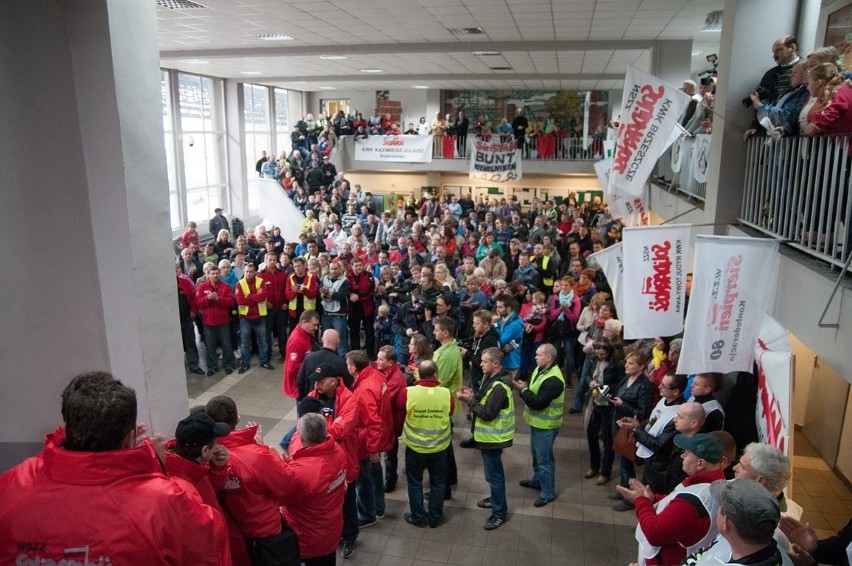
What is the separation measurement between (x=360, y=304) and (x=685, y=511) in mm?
7267

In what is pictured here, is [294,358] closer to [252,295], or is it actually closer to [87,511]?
[252,295]

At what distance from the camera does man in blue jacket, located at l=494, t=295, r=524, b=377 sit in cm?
787

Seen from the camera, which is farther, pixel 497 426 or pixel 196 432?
pixel 497 426

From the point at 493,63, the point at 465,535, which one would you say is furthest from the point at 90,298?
the point at 493,63

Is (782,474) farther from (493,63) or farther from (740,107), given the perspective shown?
(493,63)

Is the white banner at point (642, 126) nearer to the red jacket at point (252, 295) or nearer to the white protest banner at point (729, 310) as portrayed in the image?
the white protest banner at point (729, 310)

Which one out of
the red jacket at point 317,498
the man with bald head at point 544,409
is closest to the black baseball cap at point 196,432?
the red jacket at point 317,498

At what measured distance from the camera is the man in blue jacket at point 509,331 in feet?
25.8

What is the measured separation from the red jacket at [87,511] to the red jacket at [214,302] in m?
7.43

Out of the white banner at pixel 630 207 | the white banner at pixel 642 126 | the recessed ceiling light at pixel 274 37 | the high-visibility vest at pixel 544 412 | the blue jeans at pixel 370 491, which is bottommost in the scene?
the blue jeans at pixel 370 491

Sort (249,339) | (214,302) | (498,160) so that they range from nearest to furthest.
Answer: (214,302), (249,339), (498,160)

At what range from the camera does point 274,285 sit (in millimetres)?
9891

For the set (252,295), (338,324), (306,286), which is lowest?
(338,324)

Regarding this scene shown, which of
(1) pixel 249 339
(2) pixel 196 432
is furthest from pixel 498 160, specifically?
(2) pixel 196 432
